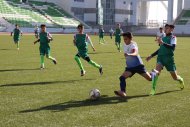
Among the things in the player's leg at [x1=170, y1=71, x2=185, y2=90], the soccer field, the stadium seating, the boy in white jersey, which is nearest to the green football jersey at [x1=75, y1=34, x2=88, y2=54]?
the soccer field

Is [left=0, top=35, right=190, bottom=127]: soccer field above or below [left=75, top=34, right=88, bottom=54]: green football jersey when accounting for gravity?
below

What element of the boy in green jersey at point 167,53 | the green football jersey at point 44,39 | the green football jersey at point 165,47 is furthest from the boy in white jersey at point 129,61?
the green football jersey at point 44,39

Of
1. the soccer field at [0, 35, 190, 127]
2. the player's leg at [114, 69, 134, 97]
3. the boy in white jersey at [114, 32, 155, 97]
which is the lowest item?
the soccer field at [0, 35, 190, 127]

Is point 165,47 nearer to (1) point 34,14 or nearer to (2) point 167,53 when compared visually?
(2) point 167,53

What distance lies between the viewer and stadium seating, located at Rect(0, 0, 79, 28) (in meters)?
62.3

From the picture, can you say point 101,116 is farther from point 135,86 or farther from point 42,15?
point 42,15

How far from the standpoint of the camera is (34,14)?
67.6 m

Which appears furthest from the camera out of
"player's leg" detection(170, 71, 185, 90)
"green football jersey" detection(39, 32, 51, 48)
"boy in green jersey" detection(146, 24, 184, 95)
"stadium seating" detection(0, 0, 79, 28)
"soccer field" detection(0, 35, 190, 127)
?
"stadium seating" detection(0, 0, 79, 28)

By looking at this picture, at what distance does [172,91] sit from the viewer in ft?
34.8

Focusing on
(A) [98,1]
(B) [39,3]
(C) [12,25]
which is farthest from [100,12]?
(C) [12,25]

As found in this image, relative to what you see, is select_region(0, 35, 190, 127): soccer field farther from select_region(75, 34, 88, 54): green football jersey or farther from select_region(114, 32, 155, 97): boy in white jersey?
select_region(75, 34, 88, 54): green football jersey

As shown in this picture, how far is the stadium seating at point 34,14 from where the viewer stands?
62.3m

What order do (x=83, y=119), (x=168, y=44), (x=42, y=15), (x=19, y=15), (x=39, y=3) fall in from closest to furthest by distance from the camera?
(x=83, y=119)
(x=168, y=44)
(x=19, y=15)
(x=42, y=15)
(x=39, y=3)

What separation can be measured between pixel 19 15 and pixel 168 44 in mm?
56652
